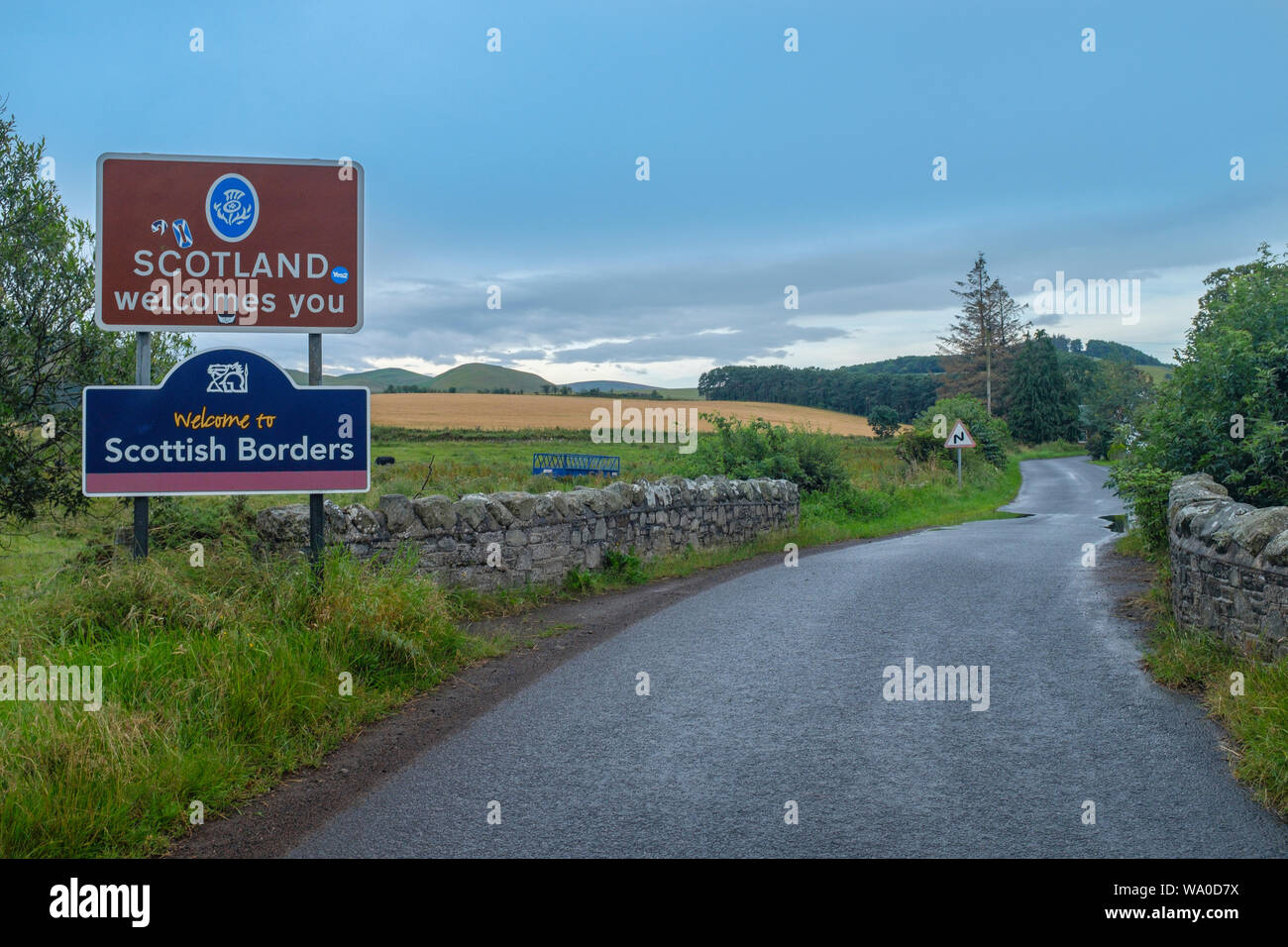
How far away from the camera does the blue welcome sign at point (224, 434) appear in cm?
757

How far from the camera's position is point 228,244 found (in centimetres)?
807

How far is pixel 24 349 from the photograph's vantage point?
30.2 feet

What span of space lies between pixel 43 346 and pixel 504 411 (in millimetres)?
51612

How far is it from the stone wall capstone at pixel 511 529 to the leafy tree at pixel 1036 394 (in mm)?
64360

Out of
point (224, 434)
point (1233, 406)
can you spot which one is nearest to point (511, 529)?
point (224, 434)

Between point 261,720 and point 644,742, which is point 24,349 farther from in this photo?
point 644,742

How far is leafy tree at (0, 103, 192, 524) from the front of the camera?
9133 millimetres

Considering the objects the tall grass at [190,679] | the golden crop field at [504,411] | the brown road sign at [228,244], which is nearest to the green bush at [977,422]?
the golden crop field at [504,411]

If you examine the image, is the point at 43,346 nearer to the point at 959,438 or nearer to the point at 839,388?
the point at 959,438

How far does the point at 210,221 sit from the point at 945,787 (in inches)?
289

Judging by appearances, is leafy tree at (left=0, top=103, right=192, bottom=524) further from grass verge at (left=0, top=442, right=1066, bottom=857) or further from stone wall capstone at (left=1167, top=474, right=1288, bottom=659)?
stone wall capstone at (left=1167, top=474, right=1288, bottom=659)

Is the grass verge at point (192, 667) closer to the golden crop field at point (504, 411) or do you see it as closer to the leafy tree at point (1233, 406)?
the leafy tree at point (1233, 406)

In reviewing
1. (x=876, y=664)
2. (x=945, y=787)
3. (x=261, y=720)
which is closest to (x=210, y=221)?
(x=261, y=720)
